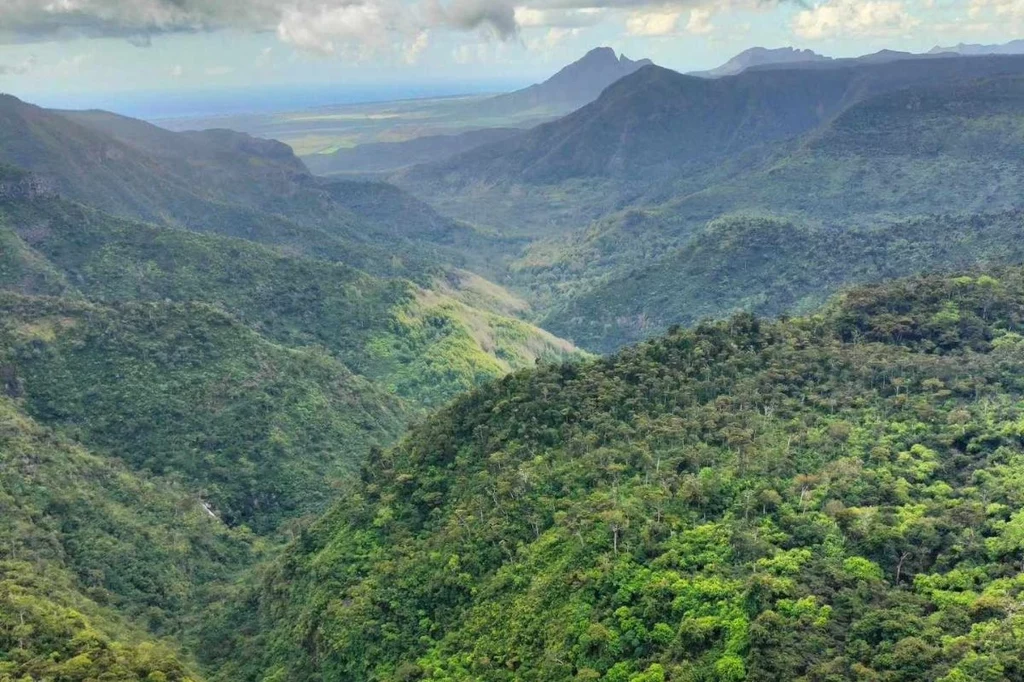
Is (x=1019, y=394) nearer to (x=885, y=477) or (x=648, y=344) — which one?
(x=885, y=477)

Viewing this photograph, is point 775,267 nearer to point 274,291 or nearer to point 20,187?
point 274,291

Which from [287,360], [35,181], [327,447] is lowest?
[327,447]

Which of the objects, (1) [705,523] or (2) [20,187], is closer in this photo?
(1) [705,523]

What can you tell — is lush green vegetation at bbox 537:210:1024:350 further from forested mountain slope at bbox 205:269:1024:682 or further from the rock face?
the rock face

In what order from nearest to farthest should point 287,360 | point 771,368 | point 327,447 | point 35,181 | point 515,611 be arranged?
point 515,611 → point 771,368 → point 327,447 → point 287,360 → point 35,181

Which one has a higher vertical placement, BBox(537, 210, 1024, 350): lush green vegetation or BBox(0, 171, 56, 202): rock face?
BBox(0, 171, 56, 202): rock face

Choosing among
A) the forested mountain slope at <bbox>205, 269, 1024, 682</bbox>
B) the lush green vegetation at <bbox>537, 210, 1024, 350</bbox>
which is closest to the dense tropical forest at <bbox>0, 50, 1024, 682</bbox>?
the forested mountain slope at <bbox>205, 269, 1024, 682</bbox>

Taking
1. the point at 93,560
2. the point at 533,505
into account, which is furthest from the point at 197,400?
the point at 533,505

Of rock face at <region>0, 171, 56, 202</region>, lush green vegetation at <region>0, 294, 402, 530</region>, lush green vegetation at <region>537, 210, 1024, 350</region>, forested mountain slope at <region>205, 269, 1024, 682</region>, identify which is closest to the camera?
forested mountain slope at <region>205, 269, 1024, 682</region>

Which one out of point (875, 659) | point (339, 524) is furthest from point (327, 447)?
point (875, 659)
